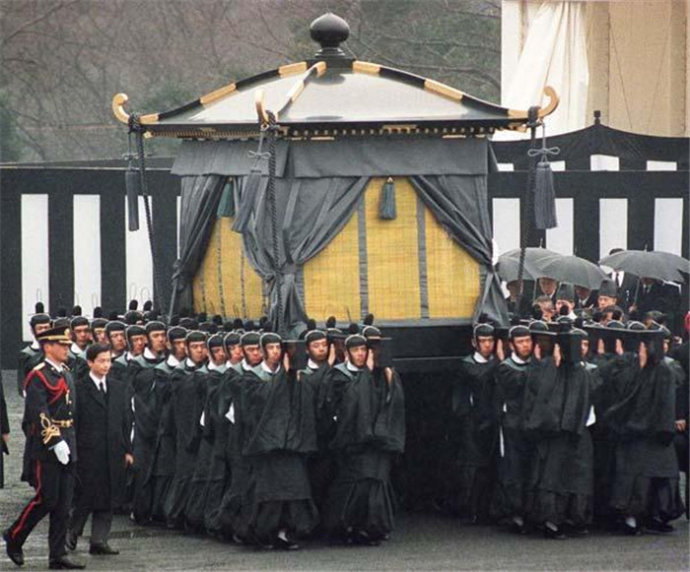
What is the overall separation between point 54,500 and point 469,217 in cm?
406

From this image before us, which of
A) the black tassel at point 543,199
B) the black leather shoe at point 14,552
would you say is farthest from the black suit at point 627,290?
the black leather shoe at point 14,552

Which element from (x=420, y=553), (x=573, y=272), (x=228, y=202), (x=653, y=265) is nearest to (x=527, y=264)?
(x=573, y=272)

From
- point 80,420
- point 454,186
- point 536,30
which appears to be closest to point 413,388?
point 454,186

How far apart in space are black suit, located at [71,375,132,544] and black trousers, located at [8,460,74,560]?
1.48ft

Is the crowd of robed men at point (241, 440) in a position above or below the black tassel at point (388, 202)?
below

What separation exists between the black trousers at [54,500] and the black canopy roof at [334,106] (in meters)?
3.00

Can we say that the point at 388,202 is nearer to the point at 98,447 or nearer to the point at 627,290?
the point at 98,447

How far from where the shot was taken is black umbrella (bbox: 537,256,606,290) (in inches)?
727

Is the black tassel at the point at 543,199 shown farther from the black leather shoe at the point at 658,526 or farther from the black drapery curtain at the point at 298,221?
the black leather shoe at the point at 658,526

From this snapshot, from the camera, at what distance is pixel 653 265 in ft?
62.5

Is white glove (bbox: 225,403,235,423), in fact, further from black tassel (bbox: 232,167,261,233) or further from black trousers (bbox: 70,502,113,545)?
black tassel (bbox: 232,167,261,233)

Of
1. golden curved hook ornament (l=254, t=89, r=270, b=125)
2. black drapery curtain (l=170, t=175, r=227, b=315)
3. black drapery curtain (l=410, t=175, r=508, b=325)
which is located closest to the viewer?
golden curved hook ornament (l=254, t=89, r=270, b=125)

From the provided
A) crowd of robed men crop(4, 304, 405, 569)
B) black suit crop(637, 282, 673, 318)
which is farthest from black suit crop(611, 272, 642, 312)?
crowd of robed men crop(4, 304, 405, 569)

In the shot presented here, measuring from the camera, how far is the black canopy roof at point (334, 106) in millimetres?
15281
